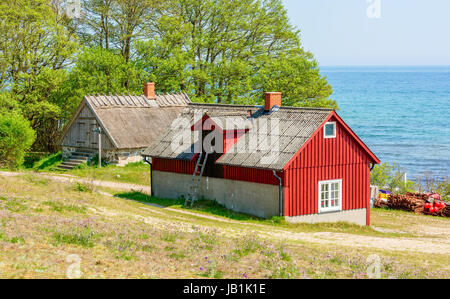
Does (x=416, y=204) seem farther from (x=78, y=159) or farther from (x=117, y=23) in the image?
(x=117, y=23)

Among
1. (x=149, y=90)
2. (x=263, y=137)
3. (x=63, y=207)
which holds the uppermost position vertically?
(x=149, y=90)

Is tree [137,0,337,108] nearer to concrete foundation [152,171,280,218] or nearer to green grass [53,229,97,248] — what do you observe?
concrete foundation [152,171,280,218]

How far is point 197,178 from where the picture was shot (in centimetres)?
3231

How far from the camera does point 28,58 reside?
51.9 m

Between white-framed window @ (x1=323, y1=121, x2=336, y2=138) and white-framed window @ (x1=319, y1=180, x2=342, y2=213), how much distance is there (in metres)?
2.23

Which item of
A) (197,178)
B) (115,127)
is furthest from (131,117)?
(197,178)

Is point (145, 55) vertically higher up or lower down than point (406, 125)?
higher up

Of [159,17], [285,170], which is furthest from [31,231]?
[159,17]

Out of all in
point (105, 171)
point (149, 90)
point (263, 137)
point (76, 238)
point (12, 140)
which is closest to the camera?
point (76, 238)

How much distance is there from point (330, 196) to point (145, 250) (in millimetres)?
14361

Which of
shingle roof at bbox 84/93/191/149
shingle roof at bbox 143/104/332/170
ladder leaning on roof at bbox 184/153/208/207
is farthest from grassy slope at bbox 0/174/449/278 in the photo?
shingle roof at bbox 84/93/191/149
